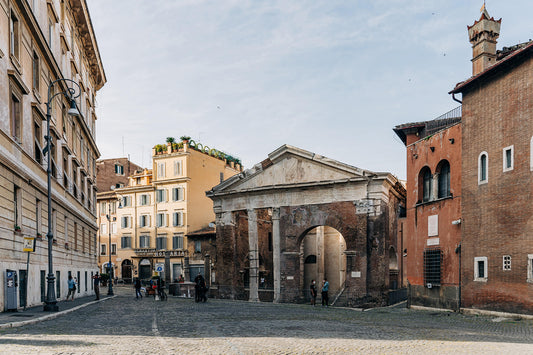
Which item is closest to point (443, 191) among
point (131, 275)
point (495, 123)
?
point (495, 123)

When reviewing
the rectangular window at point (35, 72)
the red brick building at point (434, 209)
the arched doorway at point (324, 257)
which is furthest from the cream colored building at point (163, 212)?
the rectangular window at point (35, 72)

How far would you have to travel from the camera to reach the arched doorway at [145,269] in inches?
2454

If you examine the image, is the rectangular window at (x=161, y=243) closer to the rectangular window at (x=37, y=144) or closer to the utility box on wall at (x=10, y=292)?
the rectangular window at (x=37, y=144)

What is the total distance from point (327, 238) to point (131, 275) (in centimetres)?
2924

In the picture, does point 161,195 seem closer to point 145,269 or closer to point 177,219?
point 177,219

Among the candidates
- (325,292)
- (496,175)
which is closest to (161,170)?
(325,292)

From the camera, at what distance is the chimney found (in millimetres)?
24266

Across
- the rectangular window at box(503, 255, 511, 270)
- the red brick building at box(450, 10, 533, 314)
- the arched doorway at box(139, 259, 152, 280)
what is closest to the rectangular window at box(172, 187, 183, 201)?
Answer: the arched doorway at box(139, 259, 152, 280)

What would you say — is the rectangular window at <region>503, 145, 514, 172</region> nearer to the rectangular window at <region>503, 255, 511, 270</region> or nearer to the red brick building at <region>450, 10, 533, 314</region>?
the red brick building at <region>450, 10, 533, 314</region>

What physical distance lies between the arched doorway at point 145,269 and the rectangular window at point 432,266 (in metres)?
41.7

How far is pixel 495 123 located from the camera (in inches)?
881

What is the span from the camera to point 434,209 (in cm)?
2659

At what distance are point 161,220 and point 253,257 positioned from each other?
26.9m

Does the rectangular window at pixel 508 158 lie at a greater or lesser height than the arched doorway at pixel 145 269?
greater
